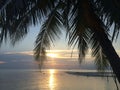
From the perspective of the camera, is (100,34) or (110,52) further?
(100,34)

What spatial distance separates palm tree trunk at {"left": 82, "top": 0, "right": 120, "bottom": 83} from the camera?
877 cm

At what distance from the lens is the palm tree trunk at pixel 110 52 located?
8.78 metres

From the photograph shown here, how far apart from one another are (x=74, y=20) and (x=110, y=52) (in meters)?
1.10

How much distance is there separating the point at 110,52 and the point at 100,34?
48 centimetres

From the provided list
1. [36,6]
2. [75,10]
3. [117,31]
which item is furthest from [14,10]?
[117,31]

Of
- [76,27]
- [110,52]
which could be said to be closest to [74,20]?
[76,27]

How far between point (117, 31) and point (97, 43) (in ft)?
3.86

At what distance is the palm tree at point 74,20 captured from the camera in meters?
8.20

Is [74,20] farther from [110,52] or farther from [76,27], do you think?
[110,52]

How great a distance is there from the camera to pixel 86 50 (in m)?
10.5

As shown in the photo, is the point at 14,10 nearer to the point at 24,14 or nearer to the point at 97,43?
the point at 24,14

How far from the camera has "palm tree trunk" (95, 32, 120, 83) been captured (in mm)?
8784

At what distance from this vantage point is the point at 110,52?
884cm

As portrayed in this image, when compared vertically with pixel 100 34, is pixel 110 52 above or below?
below
